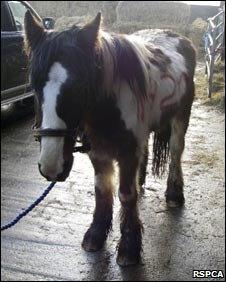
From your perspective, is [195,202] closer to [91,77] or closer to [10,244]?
[10,244]

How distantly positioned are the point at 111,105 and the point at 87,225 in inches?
49.0

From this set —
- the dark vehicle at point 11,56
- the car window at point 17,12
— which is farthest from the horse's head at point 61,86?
the car window at point 17,12

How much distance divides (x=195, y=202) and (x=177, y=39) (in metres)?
1.53

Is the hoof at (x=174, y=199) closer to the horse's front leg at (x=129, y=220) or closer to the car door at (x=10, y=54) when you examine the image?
the horse's front leg at (x=129, y=220)

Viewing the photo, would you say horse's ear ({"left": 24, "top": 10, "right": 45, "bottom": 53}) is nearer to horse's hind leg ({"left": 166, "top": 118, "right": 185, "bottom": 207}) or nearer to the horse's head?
the horse's head

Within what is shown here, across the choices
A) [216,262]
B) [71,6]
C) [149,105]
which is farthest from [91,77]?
[71,6]

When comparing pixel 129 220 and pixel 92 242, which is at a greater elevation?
pixel 129 220

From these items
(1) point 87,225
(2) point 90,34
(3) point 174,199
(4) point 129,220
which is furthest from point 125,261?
(2) point 90,34

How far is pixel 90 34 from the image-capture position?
2.35m

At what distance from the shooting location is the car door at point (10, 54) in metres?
5.98

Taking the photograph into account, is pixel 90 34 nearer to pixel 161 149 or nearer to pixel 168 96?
pixel 168 96

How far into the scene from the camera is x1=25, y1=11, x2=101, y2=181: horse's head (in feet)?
7.32

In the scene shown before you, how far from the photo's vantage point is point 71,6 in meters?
14.8

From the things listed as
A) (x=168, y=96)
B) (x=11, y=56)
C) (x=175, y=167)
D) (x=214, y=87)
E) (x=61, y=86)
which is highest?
(x=61, y=86)
